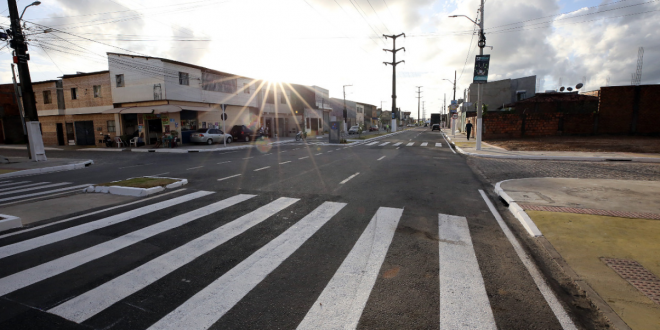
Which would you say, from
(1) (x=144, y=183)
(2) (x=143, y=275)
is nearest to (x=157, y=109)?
(1) (x=144, y=183)

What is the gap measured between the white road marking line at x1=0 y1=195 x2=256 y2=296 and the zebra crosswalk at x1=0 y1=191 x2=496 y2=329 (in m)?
0.01

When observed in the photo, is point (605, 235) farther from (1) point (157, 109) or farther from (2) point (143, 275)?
(1) point (157, 109)

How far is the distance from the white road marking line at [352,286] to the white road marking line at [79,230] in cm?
464

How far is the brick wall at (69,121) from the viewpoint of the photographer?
1233 inches

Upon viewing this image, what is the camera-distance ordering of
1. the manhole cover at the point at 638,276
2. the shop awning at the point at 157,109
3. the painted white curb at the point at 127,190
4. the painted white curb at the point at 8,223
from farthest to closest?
the shop awning at the point at 157,109, the painted white curb at the point at 127,190, the painted white curb at the point at 8,223, the manhole cover at the point at 638,276

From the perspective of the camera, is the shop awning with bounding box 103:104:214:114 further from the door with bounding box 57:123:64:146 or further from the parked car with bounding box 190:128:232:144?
the door with bounding box 57:123:64:146

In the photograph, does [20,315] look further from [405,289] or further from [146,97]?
[146,97]

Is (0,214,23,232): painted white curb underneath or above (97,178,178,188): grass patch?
underneath

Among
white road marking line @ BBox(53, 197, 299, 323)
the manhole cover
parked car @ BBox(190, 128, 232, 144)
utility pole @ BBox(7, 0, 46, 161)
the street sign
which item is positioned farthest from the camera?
parked car @ BBox(190, 128, 232, 144)

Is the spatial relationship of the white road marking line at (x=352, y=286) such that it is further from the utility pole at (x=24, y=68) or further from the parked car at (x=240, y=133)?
the parked car at (x=240, y=133)

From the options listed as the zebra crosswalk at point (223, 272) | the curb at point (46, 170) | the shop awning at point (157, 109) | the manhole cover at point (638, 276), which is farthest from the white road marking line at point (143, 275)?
the shop awning at point (157, 109)

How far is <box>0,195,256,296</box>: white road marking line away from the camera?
3.63 meters

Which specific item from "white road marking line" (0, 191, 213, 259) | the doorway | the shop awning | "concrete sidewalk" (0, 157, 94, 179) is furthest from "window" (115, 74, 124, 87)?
"white road marking line" (0, 191, 213, 259)

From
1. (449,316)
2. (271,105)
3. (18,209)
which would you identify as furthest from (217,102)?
(449,316)
